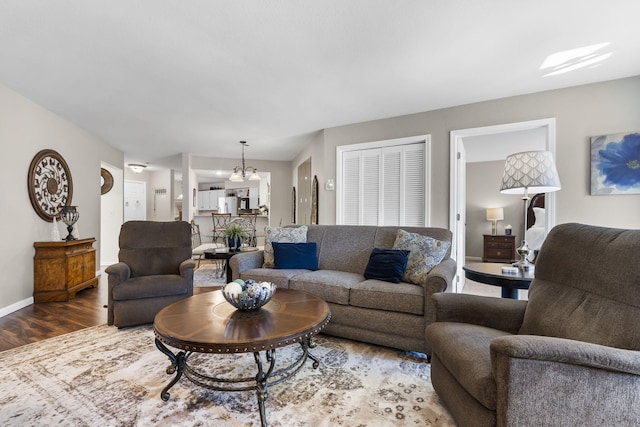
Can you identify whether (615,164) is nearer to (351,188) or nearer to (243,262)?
(351,188)

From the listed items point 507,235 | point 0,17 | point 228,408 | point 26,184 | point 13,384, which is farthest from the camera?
point 507,235

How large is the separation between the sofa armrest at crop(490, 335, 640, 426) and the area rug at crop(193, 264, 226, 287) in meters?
4.16

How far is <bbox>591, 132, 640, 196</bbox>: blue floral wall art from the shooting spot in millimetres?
2990

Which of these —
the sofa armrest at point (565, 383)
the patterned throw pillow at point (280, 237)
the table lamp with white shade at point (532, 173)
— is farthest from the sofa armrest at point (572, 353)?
the patterned throw pillow at point (280, 237)

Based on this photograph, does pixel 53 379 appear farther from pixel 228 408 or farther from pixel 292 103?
pixel 292 103

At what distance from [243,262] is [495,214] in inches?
240

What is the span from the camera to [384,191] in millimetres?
4438

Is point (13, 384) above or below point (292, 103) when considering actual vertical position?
below

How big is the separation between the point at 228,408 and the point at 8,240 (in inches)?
142

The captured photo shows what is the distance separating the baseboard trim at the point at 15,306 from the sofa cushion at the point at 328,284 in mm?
3251

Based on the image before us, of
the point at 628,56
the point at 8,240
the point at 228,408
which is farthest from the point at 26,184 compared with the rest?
the point at 628,56

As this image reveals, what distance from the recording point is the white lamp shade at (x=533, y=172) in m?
2.14

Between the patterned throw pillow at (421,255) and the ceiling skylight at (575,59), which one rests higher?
the ceiling skylight at (575,59)

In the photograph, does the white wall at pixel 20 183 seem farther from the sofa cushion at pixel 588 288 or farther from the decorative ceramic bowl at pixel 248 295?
the sofa cushion at pixel 588 288
